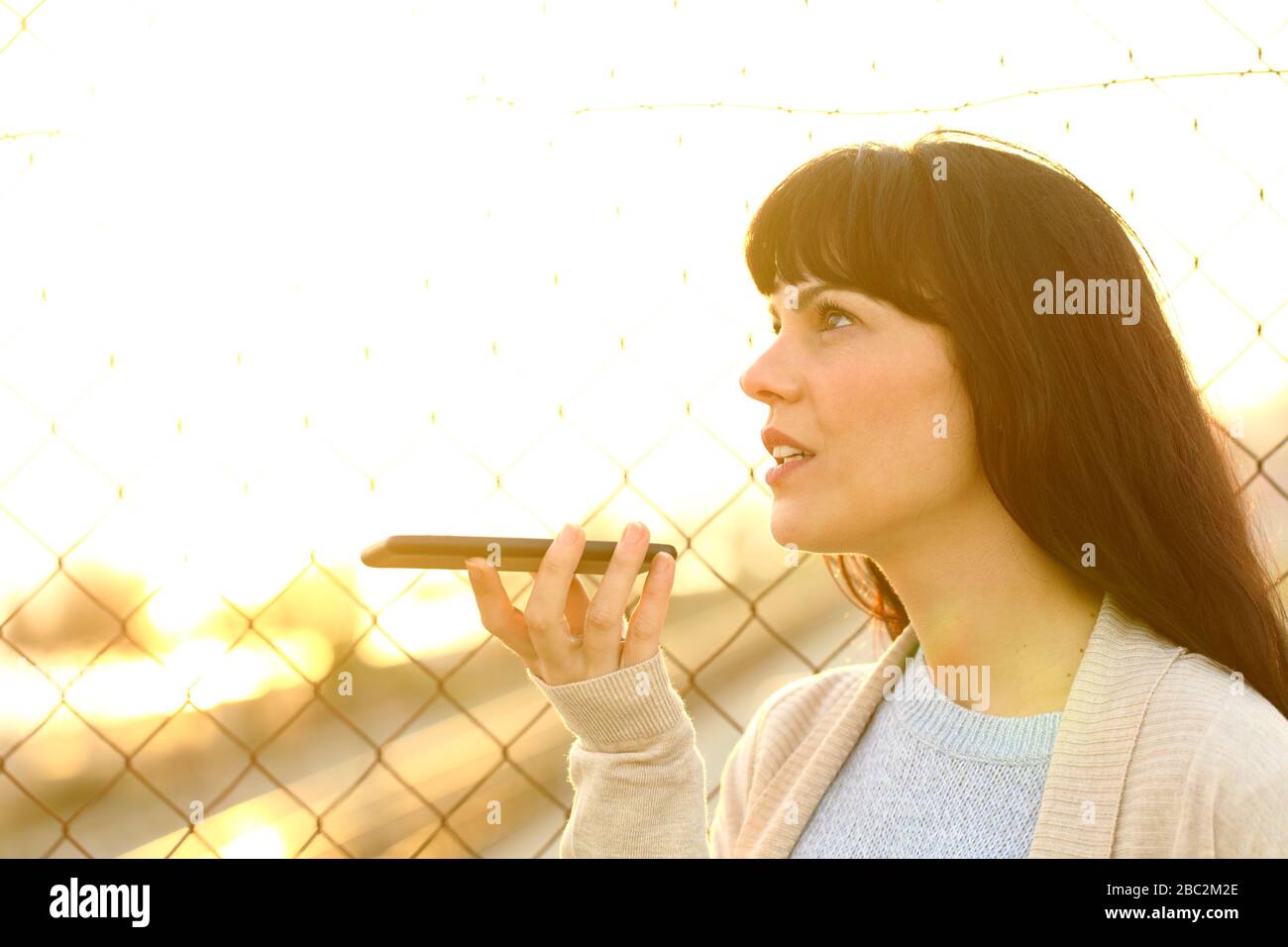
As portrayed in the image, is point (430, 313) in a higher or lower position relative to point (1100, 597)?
higher

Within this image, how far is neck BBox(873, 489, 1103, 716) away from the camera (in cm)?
119

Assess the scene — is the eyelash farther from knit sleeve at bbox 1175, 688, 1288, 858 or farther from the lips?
knit sleeve at bbox 1175, 688, 1288, 858

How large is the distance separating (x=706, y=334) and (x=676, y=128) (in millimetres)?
264

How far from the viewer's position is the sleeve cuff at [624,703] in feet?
3.88

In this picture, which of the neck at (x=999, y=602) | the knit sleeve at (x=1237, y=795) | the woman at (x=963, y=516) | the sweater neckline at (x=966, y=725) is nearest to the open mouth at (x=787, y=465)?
Answer: the woman at (x=963, y=516)

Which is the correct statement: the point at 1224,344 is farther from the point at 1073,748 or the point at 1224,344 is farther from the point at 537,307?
the point at 537,307

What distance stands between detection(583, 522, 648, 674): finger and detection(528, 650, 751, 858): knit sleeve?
0.05m

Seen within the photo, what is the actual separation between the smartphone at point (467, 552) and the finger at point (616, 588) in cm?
2

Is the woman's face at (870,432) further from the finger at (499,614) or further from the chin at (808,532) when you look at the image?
the finger at (499,614)

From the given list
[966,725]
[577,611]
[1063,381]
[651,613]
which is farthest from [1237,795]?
[577,611]

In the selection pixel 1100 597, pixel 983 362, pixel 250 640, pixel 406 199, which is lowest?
pixel 250 640

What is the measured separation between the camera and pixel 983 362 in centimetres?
118

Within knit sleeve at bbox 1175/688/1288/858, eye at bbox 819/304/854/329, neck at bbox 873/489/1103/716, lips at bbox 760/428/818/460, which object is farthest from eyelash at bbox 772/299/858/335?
knit sleeve at bbox 1175/688/1288/858
